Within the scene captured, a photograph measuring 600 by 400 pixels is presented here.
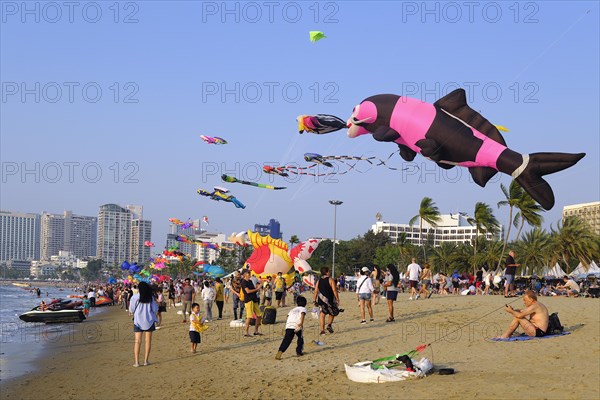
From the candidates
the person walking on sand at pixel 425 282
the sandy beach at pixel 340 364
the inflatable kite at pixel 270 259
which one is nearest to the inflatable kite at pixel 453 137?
the sandy beach at pixel 340 364

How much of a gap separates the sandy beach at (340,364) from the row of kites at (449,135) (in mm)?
3152

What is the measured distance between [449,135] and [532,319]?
720cm

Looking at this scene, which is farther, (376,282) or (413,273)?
(413,273)

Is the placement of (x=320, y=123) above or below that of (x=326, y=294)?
above

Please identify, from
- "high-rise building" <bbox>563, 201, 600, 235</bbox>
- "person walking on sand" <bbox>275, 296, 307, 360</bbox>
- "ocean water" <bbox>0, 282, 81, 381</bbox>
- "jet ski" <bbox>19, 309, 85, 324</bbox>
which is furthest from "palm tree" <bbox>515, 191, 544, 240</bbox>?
"high-rise building" <bbox>563, 201, 600, 235</bbox>

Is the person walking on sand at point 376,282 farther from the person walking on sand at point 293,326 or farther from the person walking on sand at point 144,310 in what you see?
the person walking on sand at point 144,310

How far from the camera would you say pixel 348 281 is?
2290 inches

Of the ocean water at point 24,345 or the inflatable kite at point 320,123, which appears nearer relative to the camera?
the inflatable kite at point 320,123

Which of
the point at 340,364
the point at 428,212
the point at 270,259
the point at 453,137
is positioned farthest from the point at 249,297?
the point at 428,212

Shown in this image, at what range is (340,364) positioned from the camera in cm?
1215

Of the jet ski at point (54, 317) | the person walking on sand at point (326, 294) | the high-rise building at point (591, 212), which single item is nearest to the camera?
→ the person walking on sand at point (326, 294)

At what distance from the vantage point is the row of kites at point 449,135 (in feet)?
23.2

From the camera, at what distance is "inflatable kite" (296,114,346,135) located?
911cm

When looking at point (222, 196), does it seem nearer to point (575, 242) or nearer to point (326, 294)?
point (326, 294)
